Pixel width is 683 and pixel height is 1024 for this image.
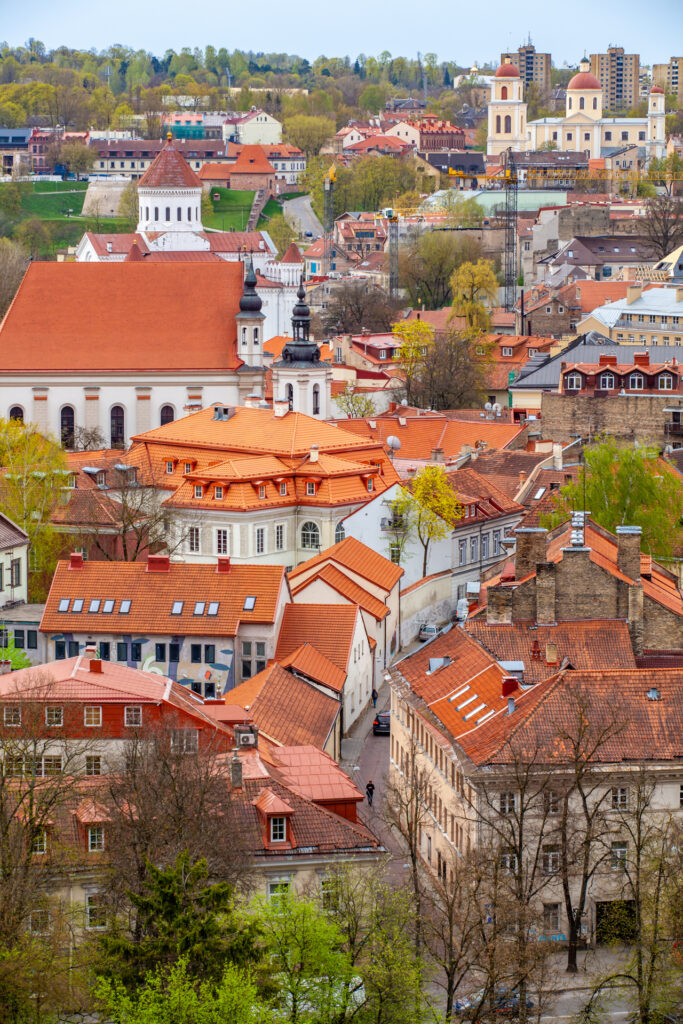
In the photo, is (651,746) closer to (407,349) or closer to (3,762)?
(3,762)

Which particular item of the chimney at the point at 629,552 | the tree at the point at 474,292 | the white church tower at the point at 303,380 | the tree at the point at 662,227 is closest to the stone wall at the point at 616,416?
the white church tower at the point at 303,380

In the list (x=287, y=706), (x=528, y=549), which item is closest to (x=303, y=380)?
(x=287, y=706)

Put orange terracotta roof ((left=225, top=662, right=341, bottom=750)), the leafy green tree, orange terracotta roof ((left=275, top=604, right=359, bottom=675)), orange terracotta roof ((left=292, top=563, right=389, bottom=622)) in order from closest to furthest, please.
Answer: the leafy green tree, orange terracotta roof ((left=225, top=662, right=341, bottom=750)), orange terracotta roof ((left=275, top=604, right=359, bottom=675)), orange terracotta roof ((left=292, top=563, right=389, bottom=622))

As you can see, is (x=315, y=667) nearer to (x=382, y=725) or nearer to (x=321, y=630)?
(x=382, y=725)

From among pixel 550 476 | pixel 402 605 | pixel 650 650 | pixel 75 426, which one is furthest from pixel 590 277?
pixel 650 650

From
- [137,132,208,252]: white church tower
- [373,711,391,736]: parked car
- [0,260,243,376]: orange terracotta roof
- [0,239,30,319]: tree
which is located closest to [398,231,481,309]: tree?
[137,132,208,252]: white church tower

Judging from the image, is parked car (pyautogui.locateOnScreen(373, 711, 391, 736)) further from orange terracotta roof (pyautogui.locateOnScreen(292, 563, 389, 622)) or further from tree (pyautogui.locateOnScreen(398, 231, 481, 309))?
tree (pyautogui.locateOnScreen(398, 231, 481, 309))
